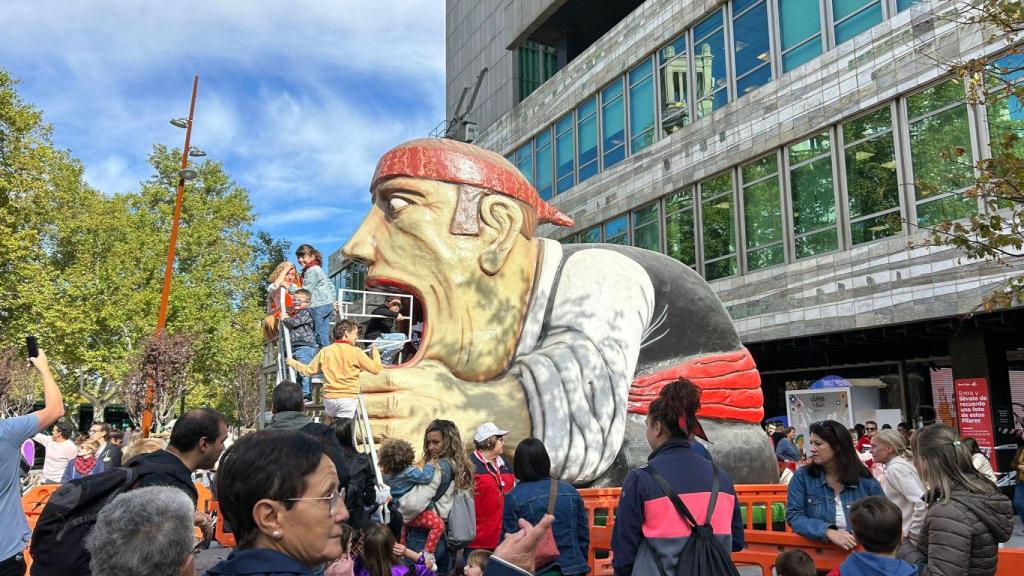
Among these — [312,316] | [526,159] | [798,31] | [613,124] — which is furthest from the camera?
[526,159]

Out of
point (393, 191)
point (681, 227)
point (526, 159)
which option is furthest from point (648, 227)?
point (393, 191)

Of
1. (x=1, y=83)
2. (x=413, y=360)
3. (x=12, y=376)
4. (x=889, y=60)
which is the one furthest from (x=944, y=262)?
(x=12, y=376)

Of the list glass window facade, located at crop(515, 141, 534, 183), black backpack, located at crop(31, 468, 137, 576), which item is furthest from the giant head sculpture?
glass window facade, located at crop(515, 141, 534, 183)

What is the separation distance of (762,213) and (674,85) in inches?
159

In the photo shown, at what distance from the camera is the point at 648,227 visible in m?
20.0

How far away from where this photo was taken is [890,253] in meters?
13.7

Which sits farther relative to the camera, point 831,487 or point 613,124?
point 613,124

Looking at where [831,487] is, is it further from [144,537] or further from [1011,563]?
[144,537]

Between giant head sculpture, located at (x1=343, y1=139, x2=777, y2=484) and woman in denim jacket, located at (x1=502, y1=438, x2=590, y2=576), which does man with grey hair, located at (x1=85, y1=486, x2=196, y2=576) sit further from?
giant head sculpture, located at (x1=343, y1=139, x2=777, y2=484)

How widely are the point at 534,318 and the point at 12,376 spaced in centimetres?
3211

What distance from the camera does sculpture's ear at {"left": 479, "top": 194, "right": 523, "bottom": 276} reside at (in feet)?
27.3

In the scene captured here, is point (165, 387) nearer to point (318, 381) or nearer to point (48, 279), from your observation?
point (48, 279)

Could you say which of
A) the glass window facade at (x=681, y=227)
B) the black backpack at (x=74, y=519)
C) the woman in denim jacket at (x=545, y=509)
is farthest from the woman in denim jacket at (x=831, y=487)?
the glass window facade at (x=681, y=227)

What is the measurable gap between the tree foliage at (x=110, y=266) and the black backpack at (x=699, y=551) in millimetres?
23948
